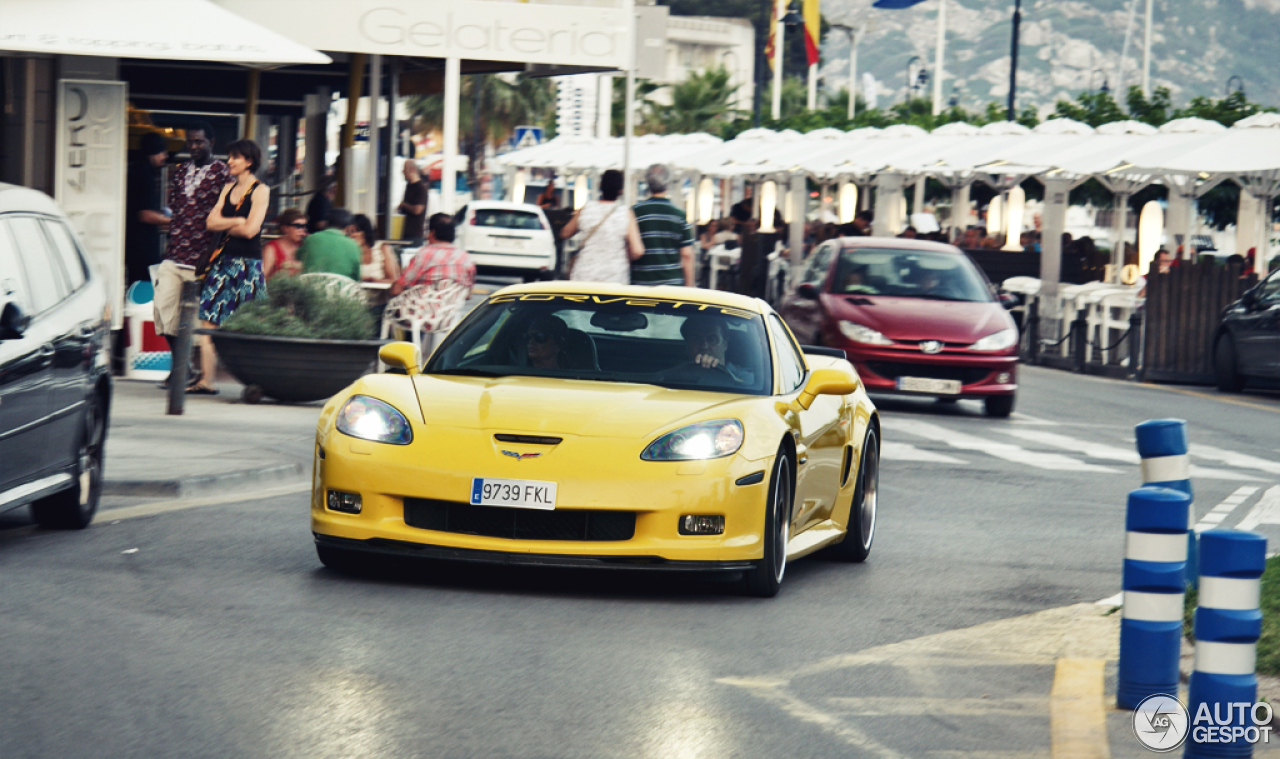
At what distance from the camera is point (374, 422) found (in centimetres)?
797

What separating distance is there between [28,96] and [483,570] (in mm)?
10257

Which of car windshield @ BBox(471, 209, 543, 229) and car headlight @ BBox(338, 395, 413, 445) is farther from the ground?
car windshield @ BBox(471, 209, 543, 229)

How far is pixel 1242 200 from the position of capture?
30578 mm

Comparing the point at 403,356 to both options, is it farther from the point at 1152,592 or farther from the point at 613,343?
the point at 1152,592

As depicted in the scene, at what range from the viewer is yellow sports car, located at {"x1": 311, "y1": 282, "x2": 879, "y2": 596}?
7.67 meters

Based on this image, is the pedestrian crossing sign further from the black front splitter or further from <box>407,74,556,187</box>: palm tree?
the black front splitter

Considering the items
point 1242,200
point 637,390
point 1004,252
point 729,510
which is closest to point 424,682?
point 729,510

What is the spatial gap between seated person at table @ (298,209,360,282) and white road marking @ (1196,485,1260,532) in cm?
709

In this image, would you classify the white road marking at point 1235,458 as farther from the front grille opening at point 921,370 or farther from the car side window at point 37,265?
the car side window at point 37,265

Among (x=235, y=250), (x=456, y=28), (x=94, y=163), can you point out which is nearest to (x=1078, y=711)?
(x=235, y=250)

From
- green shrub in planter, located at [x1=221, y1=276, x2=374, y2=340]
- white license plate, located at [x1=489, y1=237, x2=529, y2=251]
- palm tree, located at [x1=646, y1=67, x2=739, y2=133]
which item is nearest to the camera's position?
green shrub in planter, located at [x1=221, y1=276, x2=374, y2=340]

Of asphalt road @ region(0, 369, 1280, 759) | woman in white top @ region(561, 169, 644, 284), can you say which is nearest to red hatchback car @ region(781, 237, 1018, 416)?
woman in white top @ region(561, 169, 644, 284)

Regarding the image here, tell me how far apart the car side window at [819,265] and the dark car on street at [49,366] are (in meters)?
11.1

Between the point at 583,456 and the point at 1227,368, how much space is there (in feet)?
59.0
